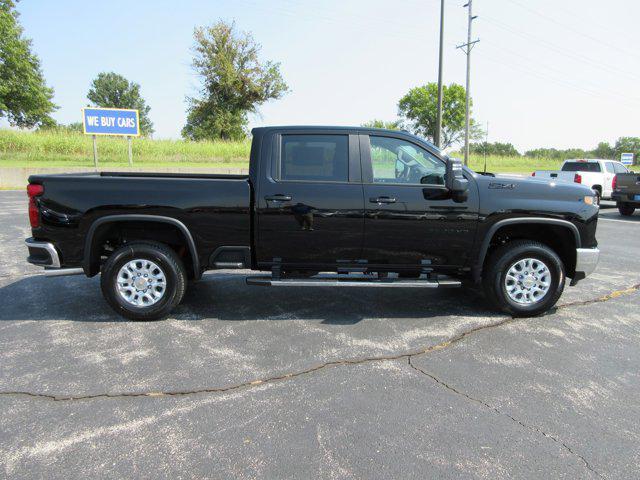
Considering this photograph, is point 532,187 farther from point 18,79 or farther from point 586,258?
point 18,79

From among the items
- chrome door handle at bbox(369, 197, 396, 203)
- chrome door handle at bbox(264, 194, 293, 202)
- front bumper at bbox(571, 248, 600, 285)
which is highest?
chrome door handle at bbox(264, 194, 293, 202)

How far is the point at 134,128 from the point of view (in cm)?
2320

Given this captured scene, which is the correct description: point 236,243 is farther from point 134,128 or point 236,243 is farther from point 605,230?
point 134,128

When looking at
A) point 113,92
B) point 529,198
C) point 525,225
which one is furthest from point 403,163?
point 113,92

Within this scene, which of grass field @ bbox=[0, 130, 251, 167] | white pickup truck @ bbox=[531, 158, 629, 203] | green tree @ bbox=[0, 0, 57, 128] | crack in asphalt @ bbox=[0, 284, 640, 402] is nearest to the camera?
crack in asphalt @ bbox=[0, 284, 640, 402]

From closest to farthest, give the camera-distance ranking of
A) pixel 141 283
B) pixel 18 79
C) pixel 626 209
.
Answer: pixel 141 283 < pixel 626 209 < pixel 18 79

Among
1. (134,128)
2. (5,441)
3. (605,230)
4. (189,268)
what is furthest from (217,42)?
(5,441)

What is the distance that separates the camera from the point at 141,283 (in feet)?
14.6

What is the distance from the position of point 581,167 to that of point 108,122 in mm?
22103

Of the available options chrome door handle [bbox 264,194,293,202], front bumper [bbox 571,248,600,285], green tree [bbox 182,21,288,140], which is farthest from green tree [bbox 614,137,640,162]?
chrome door handle [bbox 264,194,293,202]

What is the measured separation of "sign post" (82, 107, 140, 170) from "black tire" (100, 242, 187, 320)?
2073 cm

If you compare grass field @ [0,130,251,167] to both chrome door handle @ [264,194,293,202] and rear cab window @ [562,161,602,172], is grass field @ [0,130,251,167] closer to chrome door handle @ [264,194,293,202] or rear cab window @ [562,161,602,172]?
rear cab window @ [562,161,602,172]

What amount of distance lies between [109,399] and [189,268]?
2023mm

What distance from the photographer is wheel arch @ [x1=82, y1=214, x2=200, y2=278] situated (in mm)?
4352
